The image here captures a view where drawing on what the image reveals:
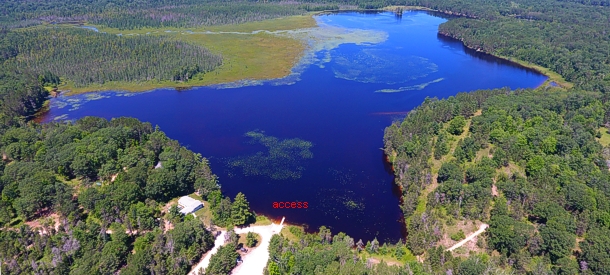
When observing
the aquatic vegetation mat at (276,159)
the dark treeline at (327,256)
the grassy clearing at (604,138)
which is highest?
the grassy clearing at (604,138)

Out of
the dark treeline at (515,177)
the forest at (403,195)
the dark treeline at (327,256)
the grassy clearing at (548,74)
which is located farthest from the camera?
the grassy clearing at (548,74)

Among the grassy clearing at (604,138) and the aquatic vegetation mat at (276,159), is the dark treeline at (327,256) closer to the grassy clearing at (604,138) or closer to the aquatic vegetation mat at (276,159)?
the aquatic vegetation mat at (276,159)

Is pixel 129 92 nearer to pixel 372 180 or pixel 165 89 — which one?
pixel 165 89

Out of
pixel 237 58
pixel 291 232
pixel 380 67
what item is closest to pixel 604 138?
pixel 380 67

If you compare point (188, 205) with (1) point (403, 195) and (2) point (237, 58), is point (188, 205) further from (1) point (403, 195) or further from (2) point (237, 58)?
(2) point (237, 58)

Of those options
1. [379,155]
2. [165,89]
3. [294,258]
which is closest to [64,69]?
[165,89]

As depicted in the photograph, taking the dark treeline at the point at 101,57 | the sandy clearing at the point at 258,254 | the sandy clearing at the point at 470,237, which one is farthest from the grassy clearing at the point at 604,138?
the dark treeline at the point at 101,57

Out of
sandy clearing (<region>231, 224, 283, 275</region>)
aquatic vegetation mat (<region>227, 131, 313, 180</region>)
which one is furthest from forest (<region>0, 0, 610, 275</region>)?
aquatic vegetation mat (<region>227, 131, 313, 180</region>)
